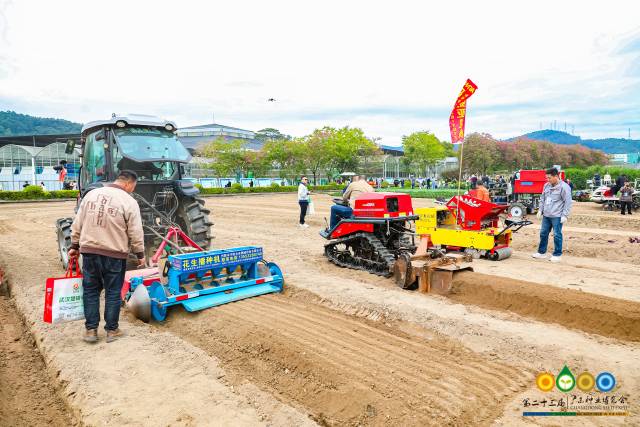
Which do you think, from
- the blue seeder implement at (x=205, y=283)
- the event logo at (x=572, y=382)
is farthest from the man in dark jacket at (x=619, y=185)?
the event logo at (x=572, y=382)

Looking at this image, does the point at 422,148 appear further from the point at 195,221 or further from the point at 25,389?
the point at 25,389

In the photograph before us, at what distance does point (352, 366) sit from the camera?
11.7 ft

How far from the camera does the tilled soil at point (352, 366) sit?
3.02 m

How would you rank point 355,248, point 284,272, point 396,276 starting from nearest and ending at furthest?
point 396,276 → point 284,272 → point 355,248

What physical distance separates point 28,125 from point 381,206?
116 metres

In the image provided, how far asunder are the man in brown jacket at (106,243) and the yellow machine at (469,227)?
5.43m

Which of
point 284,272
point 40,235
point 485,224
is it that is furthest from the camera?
point 40,235

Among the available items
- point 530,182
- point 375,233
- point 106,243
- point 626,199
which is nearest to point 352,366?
point 106,243

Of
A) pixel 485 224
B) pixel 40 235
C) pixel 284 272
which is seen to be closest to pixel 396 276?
pixel 284 272

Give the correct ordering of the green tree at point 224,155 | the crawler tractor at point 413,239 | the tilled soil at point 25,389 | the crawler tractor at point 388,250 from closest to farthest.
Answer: the tilled soil at point 25,389, the crawler tractor at point 388,250, the crawler tractor at point 413,239, the green tree at point 224,155

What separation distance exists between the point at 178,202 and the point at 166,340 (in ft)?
10.9

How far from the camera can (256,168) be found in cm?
4509

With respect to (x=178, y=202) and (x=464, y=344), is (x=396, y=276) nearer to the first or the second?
(x=464, y=344)

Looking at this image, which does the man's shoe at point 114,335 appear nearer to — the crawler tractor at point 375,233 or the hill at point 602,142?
the crawler tractor at point 375,233
